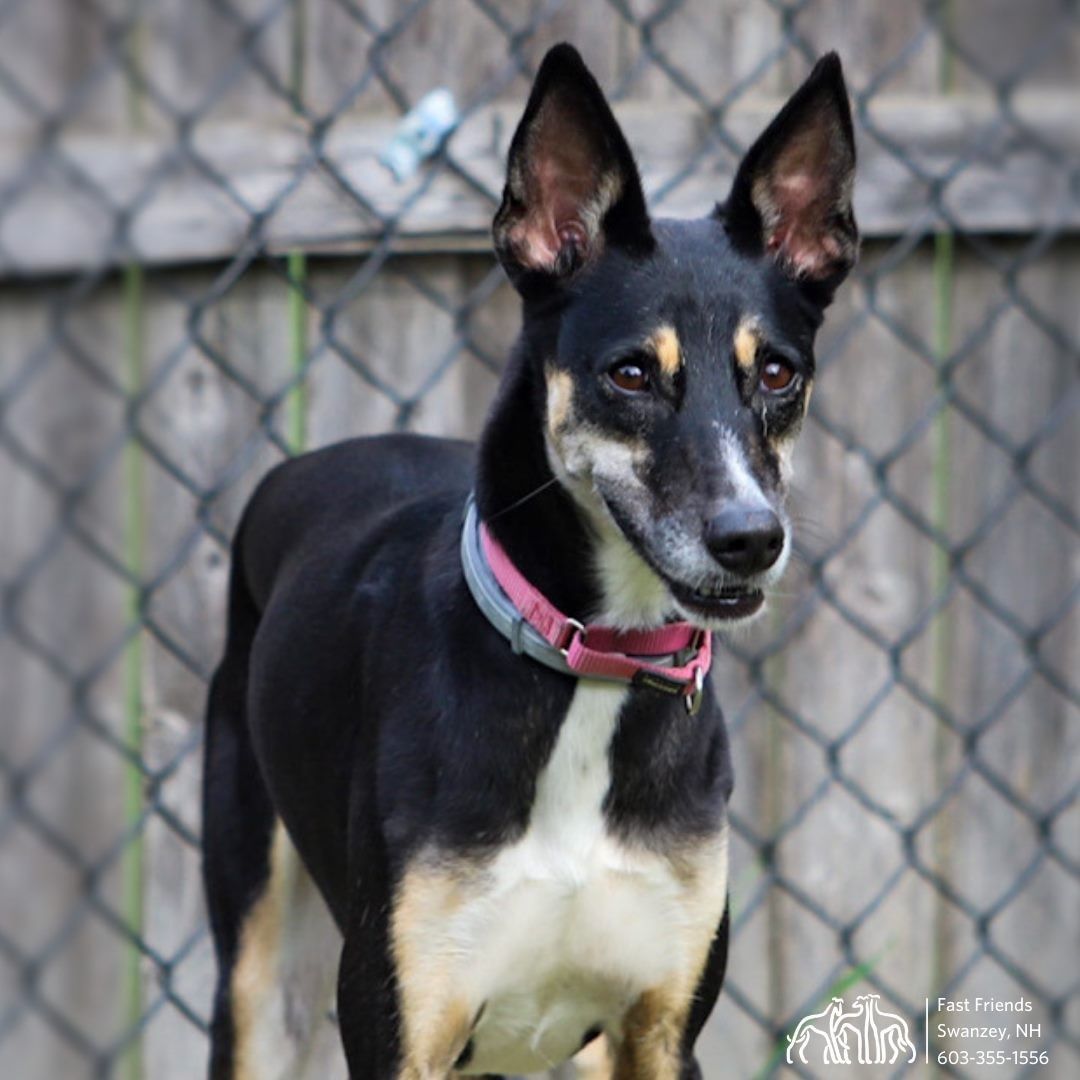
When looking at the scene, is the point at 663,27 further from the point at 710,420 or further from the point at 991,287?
the point at 710,420

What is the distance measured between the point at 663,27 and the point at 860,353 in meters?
0.61

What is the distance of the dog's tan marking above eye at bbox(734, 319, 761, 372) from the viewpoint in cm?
235

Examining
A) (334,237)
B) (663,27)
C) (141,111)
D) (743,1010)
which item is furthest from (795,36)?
(743,1010)

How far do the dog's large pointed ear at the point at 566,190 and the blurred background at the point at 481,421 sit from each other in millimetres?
656

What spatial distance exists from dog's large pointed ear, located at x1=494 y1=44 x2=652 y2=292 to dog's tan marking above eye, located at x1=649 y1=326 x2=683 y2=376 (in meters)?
0.14

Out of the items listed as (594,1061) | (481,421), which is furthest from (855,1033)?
(481,421)

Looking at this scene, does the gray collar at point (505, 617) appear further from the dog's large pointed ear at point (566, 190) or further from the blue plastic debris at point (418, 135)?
the blue plastic debris at point (418, 135)

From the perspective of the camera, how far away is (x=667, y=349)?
91.8 inches

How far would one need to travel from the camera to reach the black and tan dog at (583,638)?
7.68 feet

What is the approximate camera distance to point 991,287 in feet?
11.6

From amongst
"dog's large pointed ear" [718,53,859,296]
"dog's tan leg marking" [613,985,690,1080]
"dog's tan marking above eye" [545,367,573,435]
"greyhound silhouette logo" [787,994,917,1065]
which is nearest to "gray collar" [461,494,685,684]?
"dog's tan marking above eye" [545,367,573,435]

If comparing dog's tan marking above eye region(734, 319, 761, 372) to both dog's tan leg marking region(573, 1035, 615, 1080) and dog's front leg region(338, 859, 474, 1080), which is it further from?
dog's tan leg marking region(573, 1035, 615, 1080)

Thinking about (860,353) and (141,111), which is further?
(860,353)

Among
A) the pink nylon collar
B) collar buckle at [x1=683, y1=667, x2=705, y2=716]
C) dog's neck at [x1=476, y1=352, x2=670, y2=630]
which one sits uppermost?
dog's neck at [x1=476, y1=352, x2=670, y2=630]
